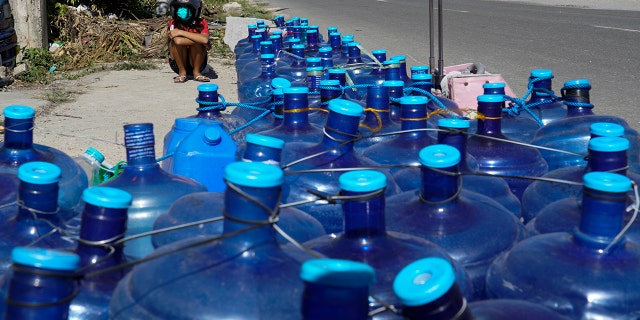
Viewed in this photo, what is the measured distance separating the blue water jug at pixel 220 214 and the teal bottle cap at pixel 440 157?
0.80 feet

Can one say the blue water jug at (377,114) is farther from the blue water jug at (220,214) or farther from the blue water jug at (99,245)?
the blue water jug at (99,245)

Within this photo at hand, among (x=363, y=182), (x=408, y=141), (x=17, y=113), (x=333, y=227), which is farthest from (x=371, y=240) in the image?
(x=17, y=113)

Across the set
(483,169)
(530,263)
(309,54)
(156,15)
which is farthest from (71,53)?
(530,263)

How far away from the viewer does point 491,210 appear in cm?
152

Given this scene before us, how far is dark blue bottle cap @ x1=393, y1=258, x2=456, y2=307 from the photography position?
89cm

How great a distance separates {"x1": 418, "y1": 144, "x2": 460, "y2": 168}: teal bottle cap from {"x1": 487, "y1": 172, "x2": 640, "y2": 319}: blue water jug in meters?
0.22

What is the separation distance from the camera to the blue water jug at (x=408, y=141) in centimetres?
199

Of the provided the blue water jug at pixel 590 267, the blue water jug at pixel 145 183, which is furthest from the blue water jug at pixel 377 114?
the blue water jug at pixel 590 267

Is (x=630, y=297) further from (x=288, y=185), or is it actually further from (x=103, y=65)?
(x=103, y=65)

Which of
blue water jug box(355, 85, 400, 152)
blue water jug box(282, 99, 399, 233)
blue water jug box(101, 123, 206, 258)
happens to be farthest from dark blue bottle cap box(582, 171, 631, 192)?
blue water jug box(355, 85, 400, 152)

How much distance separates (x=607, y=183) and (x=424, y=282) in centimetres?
43

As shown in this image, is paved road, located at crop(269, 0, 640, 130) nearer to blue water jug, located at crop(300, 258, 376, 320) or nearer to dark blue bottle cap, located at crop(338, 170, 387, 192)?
dark blue bottle cap, located at crop(338, 170, 387, 192)

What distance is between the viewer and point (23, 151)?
1.93 meters

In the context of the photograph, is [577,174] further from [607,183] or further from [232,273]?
[232,273]
